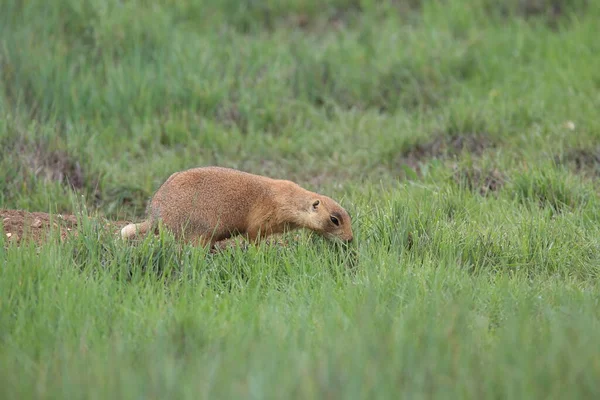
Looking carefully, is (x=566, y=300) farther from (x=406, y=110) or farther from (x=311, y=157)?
(x=406, y=110)

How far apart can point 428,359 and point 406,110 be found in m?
5.62

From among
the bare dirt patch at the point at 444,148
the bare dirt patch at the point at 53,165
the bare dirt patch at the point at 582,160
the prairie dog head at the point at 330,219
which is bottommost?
the bare dirt patch at the point at 53,165

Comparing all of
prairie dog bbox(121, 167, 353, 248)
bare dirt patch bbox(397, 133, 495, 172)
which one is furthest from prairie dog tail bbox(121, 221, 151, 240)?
bare dirt patch bbox(397, 133, 495, 172)

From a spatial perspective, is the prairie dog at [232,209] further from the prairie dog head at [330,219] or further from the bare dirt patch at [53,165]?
the bare dirt patch at [53,165]

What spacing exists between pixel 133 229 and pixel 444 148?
3396 mm

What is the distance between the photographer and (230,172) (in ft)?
19.4

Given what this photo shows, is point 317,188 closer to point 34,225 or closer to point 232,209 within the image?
point 232,209

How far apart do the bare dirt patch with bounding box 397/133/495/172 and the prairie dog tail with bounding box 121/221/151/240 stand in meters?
2.91

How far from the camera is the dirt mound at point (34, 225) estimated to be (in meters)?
5.38

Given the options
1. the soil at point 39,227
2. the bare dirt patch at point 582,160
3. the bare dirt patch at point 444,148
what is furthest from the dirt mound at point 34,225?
the bare dirt patch at point 582,160

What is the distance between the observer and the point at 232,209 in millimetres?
5738

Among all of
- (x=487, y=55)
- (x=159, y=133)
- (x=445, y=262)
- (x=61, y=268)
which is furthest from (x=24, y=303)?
(x=487, y=55)

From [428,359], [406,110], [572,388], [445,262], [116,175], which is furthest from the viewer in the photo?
[406,110]

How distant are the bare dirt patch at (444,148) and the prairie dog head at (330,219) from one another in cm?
217
